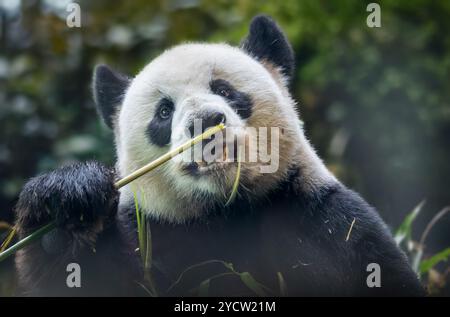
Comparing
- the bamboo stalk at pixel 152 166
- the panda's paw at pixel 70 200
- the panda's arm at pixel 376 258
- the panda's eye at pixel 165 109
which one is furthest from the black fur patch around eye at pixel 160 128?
the panda's arm at pixel 376 258

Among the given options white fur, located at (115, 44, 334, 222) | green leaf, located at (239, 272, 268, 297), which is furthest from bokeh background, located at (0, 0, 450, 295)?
green leaf, located at (239, 272, 268, 297)

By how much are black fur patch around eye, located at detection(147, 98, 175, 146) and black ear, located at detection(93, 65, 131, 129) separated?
52 centimetres

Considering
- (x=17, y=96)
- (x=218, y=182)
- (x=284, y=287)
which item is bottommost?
(x=284, y=287)

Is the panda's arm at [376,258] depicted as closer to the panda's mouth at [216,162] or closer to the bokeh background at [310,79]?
the panda's mouth at [216,162]

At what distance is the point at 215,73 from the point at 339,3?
4019 mm

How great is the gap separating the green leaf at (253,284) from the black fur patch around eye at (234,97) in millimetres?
747

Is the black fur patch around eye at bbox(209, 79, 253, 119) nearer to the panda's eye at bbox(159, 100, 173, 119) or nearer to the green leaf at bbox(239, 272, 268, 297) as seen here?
the panda's eye at bbox(159, 100, 173, 119)

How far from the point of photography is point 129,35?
276 inches

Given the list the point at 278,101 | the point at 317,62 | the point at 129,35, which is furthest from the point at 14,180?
the point at 278,101

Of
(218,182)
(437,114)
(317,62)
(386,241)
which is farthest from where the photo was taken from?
(317,62)

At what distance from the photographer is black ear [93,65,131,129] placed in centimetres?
347

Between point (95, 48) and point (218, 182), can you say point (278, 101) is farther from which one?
point (95, 48)

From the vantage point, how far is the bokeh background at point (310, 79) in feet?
20.7

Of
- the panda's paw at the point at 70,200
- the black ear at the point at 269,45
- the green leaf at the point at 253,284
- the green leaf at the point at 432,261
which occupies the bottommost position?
the green leaf at the point at 253,284
